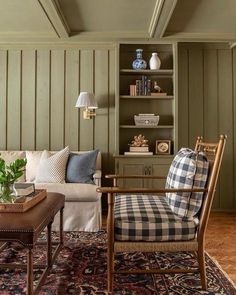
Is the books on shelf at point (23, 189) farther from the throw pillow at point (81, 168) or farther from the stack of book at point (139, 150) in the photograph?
the stack of book at point (139, 150)

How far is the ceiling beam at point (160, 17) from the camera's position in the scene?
296 centimetres

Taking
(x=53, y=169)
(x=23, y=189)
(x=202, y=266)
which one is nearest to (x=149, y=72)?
(x=53, y=169)

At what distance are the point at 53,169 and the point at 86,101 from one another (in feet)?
3.29

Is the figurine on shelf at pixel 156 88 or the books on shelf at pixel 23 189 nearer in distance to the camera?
the books on shelf at pixel 23 189

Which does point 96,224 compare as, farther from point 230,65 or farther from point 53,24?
point 230,65

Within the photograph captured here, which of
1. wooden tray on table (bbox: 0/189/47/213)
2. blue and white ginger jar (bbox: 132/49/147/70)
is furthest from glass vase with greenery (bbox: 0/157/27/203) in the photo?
blue and white ginger jar (bbox: 132/49/147/70)

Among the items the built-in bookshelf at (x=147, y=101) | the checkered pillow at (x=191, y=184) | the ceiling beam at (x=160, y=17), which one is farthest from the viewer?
the built-in bookshelf at (x=147, y=101)

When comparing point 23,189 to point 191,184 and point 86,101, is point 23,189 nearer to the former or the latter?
point 191,184

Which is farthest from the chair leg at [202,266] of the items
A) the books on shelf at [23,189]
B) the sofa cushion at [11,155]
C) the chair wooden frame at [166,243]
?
the sofa cushion at [11,155]

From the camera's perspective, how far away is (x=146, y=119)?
4.07 metres

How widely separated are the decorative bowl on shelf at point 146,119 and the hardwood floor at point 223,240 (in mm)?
1370

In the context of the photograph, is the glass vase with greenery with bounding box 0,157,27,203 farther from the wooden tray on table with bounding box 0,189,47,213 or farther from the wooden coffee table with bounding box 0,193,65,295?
the wooden coffee table with bounding box 0,193,65,295

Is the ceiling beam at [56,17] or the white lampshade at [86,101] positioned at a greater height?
the ceiling beam at [56,17]

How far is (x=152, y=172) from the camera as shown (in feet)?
12.8
